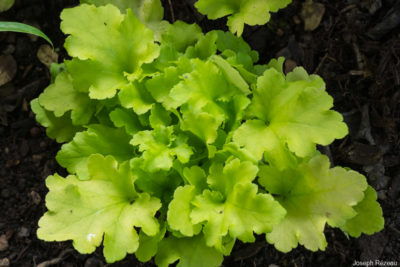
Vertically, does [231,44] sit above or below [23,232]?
above

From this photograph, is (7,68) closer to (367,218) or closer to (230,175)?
(230,175)

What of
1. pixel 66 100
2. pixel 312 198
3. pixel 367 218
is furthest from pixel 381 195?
pixel 66 100


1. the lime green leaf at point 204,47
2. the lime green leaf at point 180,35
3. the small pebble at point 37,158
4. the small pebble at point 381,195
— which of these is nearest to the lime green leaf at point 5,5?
the small pebble at point 37,158

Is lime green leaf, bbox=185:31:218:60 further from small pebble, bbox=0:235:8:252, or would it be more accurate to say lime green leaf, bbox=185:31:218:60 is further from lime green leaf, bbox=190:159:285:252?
small pebble, bbox=0:235:8:252

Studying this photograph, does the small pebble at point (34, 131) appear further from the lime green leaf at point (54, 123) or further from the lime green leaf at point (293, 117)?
the lime green leaf at point (293, 117)

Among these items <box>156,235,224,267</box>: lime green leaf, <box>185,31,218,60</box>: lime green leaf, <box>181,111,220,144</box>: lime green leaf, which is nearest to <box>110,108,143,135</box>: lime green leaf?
<box>181,111,220,144</box>: lime green leaf

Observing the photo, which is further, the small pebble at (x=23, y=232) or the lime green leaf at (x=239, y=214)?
the small pebble at (x=23, y=232)

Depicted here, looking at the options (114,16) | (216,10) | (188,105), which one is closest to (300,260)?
(188,105)

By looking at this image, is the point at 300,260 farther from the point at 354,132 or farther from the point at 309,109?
the point at 309,109
